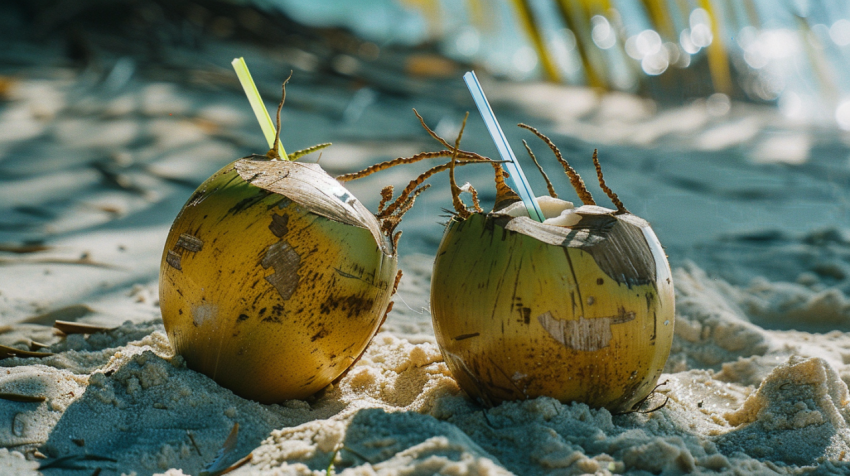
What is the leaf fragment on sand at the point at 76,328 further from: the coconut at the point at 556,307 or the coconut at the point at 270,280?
the coconut at the point at 556,307

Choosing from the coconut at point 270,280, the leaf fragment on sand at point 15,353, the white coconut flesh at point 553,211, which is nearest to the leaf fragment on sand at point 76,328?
the leaf fragment on sand at point 15,353

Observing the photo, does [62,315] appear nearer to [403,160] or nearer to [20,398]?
[20,398]

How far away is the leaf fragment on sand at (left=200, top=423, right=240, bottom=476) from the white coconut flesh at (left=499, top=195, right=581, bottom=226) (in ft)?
2.54

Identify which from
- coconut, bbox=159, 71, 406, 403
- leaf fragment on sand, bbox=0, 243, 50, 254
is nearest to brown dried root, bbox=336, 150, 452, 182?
coconut, bbox=159, 71, 406, 403

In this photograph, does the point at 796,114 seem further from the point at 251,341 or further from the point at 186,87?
the point at 251,341

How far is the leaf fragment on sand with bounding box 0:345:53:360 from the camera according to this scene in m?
1.89

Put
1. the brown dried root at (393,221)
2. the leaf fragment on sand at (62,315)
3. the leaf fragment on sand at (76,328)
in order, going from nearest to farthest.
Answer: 1. the brown dried root at (393,221)
2. the leaf fragment on sand at (76,328)
3. the leaf fragment on sand at (62,315)

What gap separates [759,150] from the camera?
16.7ft

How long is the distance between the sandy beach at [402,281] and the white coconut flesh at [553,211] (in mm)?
419

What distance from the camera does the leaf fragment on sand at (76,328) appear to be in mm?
2135

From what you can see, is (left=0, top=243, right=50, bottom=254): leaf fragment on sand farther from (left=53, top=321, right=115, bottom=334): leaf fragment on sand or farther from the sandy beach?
(left=53, top=321, right=115, bottom=334): leaf fragment on sand

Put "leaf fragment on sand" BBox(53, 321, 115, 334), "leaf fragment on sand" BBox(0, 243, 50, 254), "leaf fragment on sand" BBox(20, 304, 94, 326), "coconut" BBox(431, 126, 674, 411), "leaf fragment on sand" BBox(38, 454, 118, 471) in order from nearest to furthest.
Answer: "leaf fragment on sand" BBox(38, 454, 118, 471), "coconut" BBox(431, 126, 674, 411), "leaf fragment on sand" BBox(53, 321, 115, 334), "leaf fragment on sand" BBox(20, 304, 94, 326), "leaf fragment on sand" BBox(0, 243, 50, 254)

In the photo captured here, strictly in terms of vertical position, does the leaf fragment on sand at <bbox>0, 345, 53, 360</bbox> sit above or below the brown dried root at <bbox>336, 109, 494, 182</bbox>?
below

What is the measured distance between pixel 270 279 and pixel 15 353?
2.92 feet
